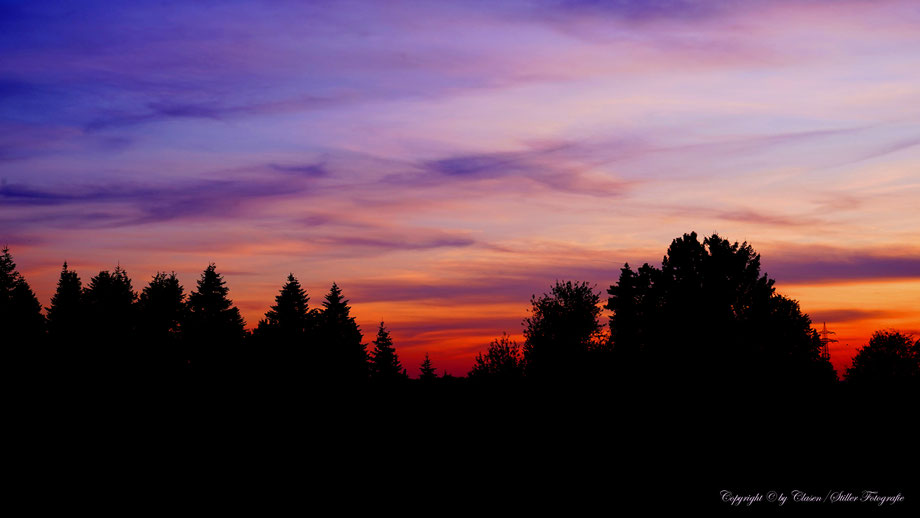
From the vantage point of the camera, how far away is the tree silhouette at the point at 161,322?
10131 centimetres

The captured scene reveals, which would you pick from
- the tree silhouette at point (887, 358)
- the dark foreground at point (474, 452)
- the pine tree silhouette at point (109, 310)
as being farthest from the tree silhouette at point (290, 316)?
the tree silhouette at point (887, 358)

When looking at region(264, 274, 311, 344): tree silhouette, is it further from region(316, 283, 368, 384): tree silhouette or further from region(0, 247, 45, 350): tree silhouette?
region(0, 247, 45, 350): tree silhouette

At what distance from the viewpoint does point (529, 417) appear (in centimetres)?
4231

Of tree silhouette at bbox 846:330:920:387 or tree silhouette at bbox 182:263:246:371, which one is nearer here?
tree silhouette at bbox 182:263:246:371

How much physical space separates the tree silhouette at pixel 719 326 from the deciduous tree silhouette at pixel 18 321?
198ft

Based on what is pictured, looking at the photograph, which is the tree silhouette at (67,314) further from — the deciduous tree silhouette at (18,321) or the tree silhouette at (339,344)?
the tree silhouette at (339,344)

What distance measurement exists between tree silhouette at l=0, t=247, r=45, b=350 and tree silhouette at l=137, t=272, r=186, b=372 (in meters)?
11.7

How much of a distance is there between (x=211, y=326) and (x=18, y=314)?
2174cm

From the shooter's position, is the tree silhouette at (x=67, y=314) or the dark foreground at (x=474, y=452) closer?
the dark foreground at (x=474, y=452)

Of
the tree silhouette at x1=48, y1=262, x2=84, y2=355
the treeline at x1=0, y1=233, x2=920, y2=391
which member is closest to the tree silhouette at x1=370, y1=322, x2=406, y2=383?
the treeline at x1=0, y1=233, x2=920, y2=391

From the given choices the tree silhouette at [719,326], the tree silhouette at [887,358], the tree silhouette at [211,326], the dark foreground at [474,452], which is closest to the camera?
the dark foreground at [474,452]

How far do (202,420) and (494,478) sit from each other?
21.4m

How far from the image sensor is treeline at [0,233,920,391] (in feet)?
234

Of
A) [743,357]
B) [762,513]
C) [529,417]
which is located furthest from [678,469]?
[743,357]
